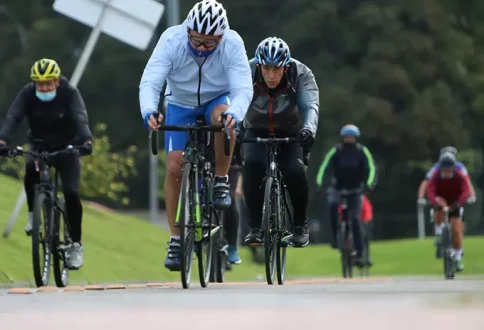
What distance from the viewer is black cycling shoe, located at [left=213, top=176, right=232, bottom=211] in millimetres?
13117

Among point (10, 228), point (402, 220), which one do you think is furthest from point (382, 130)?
point (10, 228)

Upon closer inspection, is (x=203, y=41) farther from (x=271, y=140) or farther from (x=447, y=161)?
(x=447, y=161)

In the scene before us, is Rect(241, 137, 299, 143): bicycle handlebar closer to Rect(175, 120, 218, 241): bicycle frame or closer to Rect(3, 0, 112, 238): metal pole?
Rect(175, 120, 218, 241): bicycle frame

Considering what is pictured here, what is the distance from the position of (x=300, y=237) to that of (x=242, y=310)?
478 cm

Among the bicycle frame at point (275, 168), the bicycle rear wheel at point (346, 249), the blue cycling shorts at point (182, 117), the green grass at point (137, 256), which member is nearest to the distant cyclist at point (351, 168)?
the bicycle rear wheel at point (346, 249)

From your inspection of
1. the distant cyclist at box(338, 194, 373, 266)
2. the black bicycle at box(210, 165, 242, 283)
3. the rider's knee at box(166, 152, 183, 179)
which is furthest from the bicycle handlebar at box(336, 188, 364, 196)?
the rider's knee at box(166, 152, 183, 179)

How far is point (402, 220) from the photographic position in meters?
59.6

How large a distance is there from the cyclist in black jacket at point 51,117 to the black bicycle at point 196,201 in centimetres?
138

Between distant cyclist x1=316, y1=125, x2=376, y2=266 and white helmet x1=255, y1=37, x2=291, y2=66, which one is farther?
distant cyclist x1=316, y1=125, x2=376, y2=266

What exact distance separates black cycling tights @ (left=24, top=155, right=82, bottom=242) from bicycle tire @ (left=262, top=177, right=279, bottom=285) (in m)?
1.68

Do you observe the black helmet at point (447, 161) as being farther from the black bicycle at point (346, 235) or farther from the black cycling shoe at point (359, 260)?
the black cycling shoe at point (359, 260)

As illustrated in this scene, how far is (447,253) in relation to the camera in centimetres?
2242

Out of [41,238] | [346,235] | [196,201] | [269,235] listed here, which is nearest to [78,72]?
[41,238]

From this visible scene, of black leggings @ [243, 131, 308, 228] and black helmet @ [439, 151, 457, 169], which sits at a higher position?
black helmet @ [439, 151, 457, 169]
